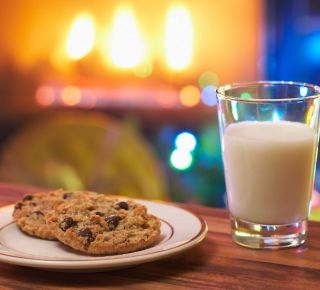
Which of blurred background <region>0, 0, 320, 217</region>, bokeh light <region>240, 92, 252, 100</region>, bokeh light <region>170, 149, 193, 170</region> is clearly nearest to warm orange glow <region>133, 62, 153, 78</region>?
blurred background <region>0, 0, 320, 217</region>

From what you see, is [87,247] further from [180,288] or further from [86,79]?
[86,79]

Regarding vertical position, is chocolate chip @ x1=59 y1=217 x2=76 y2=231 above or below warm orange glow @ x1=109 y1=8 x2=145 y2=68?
below

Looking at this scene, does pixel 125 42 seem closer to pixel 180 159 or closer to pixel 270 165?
Result: pixel 180 159

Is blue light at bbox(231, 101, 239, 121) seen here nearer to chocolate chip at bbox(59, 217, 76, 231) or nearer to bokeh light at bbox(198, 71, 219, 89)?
chocolate chip at bbox(59, 217, 76, 231)

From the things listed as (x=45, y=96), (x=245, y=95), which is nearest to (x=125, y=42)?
(x=45, y=96)

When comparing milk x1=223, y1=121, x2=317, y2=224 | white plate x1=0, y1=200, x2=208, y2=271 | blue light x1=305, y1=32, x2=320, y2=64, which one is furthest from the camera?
blue light x1=305, y1=32, x2=320, y2=64

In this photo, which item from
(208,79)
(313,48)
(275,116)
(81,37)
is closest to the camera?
(275,116)
